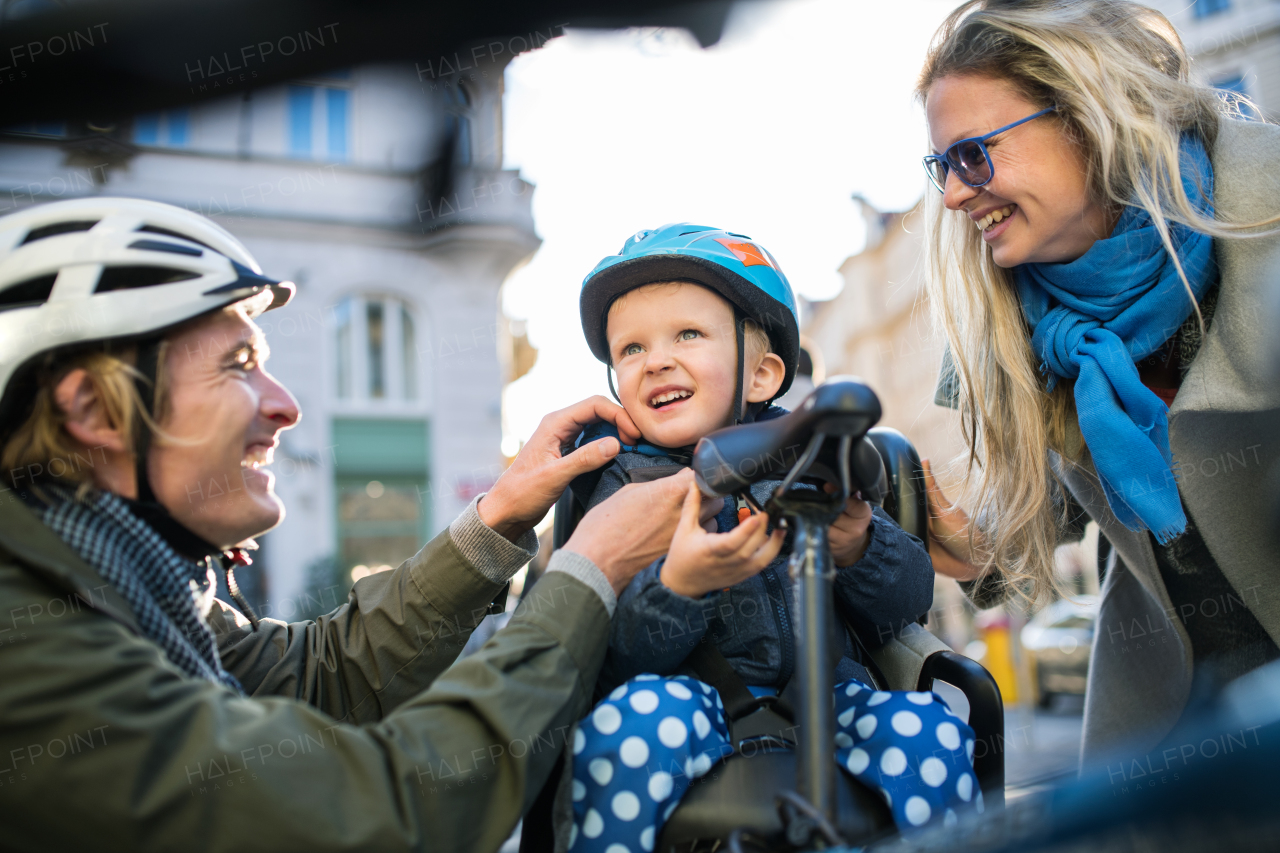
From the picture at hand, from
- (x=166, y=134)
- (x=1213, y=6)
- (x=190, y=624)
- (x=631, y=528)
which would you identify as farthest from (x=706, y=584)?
(x=1213, y=6)

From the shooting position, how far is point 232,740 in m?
1.25

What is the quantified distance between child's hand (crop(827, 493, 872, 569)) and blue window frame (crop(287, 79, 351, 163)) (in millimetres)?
Result: 17458

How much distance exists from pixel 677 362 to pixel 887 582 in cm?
75

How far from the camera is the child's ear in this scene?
2471mm

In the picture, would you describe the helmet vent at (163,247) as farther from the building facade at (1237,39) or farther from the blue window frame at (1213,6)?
the blue window frame at (1213,6)

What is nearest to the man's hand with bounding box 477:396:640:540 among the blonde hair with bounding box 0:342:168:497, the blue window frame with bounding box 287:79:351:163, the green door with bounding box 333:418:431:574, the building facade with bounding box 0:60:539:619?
the blonde hair with bounding box 0:342:168:497

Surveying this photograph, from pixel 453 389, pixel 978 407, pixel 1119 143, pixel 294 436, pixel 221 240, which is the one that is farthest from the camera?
pixel 453 389

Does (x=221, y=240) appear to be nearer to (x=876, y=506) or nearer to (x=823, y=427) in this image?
(x=823, y=427)

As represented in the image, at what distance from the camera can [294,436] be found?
15969mm

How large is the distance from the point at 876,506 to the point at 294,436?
1533 cm

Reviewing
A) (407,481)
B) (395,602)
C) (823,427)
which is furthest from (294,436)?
(823,427)

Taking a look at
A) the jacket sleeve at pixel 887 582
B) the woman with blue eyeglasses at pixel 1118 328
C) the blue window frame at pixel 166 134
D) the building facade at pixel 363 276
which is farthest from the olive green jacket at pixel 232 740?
the blue window frame at pixel 166 134

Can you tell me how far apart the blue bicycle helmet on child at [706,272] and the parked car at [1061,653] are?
9.97 m

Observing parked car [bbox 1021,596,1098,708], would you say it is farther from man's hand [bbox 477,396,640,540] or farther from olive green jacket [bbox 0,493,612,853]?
olive green jacket [bbox 0,493,612,853]
